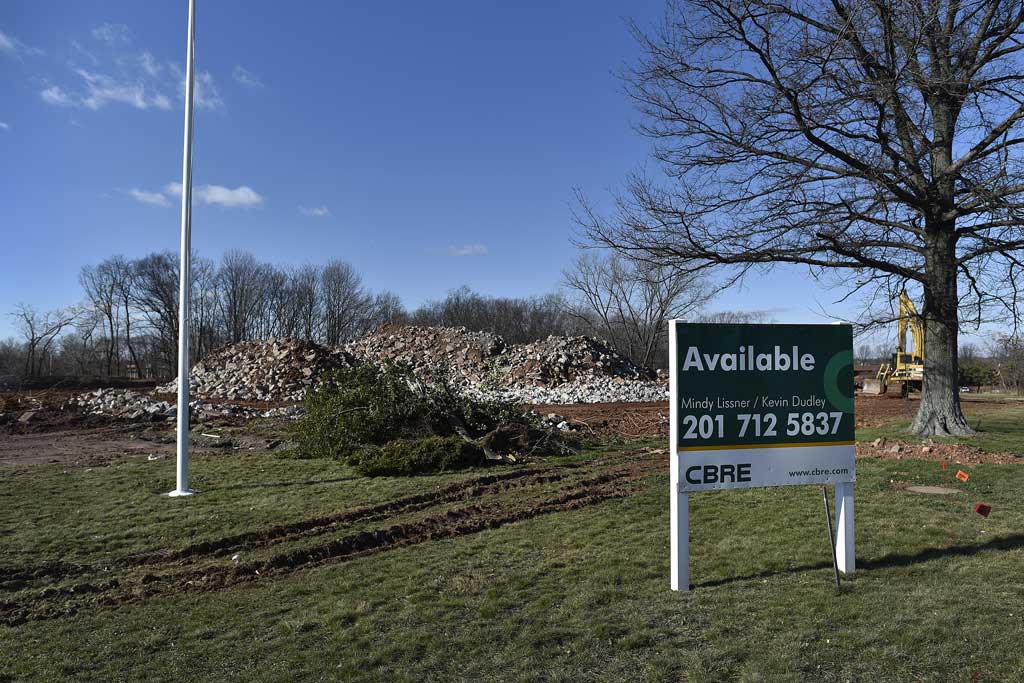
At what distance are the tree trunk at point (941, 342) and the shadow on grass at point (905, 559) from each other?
7929 mm

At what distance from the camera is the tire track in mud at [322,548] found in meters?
5.14

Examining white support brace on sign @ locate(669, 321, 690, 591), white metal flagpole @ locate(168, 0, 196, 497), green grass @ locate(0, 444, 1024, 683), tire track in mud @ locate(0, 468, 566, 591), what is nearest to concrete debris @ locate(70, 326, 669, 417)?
white metal flagpole @ locate(168, 0, 196, 497)

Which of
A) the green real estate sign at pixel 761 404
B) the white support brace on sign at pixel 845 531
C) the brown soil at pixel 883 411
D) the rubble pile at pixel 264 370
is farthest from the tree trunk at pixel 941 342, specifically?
the rubble pile at pixel 264 370

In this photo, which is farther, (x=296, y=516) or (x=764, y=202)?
(x=764, y=202)

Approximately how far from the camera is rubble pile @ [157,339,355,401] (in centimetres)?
2945

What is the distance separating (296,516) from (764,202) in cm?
996

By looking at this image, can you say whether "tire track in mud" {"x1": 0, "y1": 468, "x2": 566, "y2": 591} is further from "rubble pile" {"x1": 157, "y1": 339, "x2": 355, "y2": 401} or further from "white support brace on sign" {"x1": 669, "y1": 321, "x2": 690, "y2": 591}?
"rubble pile" {"x1": 157, "y1": 339, "x2": 355, "y2": 401}

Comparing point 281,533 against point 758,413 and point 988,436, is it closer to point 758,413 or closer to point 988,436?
point 758,413

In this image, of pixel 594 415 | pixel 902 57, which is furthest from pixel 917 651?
pixel 594 415

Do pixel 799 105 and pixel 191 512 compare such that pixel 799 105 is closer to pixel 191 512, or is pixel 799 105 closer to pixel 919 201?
pixel 919 201

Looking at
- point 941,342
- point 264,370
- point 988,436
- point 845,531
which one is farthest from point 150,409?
point 988,436

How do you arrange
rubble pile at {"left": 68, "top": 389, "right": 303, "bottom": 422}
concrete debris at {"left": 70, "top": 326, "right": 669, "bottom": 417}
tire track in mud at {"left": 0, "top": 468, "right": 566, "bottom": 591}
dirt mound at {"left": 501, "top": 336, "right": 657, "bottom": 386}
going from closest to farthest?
tire track in mud at {"left": 0, "top": 468, "right": 566, "bottom": 591} → rubble pile at {"left": 68, "top": 389, "right": 303, "bottom": 422} → concrete debris at {"left": 70, "top": 326, "right": 669, "bottom": 417} → dirt mound at {"left": 501, "top": 336, "right": 657, "bottom": 386}

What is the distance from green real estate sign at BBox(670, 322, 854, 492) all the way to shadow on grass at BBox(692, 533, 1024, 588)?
0.73m

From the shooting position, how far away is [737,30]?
12.7m
